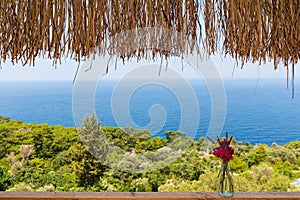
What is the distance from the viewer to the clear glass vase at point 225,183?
1.67m

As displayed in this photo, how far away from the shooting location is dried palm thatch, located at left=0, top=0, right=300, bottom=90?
1323 mm

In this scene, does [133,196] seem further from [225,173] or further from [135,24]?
[135,24]

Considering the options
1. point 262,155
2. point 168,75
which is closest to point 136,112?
point 168,75

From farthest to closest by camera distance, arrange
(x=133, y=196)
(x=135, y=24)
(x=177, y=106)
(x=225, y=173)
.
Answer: (x=177, y=106) < (x=225, y=173) < (x=133, y=196) < (x=135, y=24)

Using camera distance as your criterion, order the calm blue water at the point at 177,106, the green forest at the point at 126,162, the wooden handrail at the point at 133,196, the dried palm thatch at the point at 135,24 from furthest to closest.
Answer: the green forest at the point at 126,162 → the calm blue water at the point at 177,106 → the wooden handrail at the point at 133,196 → the dried palm thatch at the point at 135,24

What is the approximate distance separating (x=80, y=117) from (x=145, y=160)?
2.78 feet

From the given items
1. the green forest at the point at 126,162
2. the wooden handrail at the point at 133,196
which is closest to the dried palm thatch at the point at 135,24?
the wooden handrail at the point at 133,196

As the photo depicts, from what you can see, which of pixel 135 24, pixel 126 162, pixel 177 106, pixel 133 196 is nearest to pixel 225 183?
pixel 133 196

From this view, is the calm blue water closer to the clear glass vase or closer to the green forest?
the green forest

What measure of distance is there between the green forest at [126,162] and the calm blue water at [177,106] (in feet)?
0.45

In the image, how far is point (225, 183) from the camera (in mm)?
1690

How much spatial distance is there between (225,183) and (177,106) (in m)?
1.86

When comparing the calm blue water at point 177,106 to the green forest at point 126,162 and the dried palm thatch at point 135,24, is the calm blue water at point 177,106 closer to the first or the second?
the green forest at point 126,162

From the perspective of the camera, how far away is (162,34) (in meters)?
1.43
